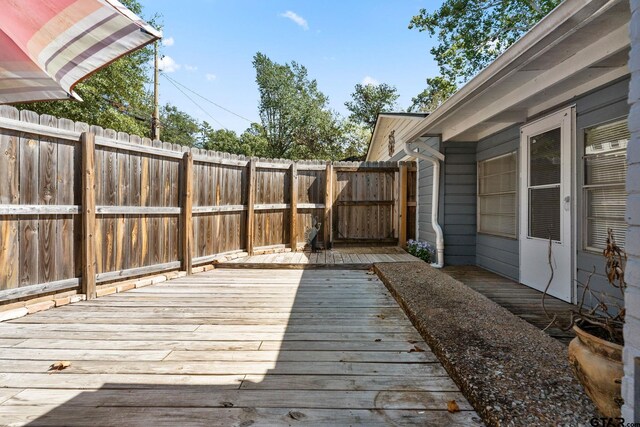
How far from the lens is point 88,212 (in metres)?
3.37

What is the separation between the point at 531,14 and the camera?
1057 centimetres

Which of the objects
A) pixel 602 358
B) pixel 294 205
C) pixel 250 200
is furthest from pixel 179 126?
pixel 602 358

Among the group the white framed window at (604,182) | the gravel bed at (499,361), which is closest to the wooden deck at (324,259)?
the gravel bed at (499,361)

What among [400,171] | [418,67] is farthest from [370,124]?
[400,171]

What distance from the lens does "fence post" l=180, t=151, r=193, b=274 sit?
4574 millimetres

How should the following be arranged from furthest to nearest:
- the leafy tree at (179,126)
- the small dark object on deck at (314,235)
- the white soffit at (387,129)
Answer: the leafy tree at (179,126)
the white soffit at (387,129)
the small dark object on deck at (314,235)

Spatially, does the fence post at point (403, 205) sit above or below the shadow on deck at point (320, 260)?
above

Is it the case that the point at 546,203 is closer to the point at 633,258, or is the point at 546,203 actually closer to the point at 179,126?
the point at 633,258

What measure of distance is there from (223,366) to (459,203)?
14.7 feet

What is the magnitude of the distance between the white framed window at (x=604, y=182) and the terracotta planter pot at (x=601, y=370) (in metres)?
1.83

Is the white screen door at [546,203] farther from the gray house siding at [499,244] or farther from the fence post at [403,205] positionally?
the fence post at [403,205]

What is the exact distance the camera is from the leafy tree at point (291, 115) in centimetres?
2172

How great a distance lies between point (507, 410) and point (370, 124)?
23.0 m

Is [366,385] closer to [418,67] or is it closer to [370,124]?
[418,67]
